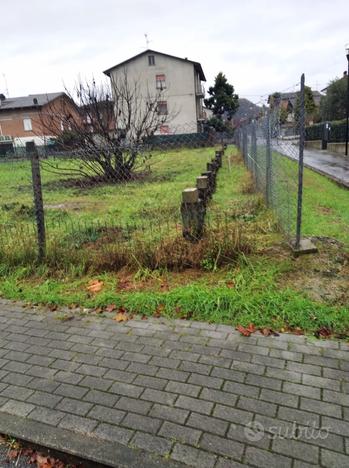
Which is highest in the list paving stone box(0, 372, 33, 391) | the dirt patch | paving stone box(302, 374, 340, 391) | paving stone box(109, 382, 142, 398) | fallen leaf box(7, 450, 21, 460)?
the dirt patch

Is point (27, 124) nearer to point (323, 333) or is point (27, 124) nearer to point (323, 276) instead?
point (323, 276)

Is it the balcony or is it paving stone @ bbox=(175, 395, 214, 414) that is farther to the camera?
the balcony

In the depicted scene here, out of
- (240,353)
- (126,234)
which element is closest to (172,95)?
(126,234)

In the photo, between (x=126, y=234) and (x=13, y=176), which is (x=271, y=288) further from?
(x=13, y=176)

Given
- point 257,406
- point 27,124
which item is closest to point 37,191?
point 257,406

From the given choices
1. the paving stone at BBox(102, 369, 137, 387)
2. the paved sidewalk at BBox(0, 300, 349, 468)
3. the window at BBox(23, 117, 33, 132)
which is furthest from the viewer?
the window at BBox(23, 117, 33, 132)

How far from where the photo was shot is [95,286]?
4.42 metres

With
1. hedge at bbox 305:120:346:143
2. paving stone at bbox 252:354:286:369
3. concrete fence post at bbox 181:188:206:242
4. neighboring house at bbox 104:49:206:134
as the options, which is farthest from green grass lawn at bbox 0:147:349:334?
neighboring house at bbox 104:49:206:134

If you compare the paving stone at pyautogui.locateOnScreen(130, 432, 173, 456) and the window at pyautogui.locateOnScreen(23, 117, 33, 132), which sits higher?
the window at pyautogui.locateOnScreen(23, 117, 33, 132)

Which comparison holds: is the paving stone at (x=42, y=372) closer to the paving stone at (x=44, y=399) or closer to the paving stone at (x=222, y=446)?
the paving stone at (x=44, y=399)

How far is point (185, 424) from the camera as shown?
90.7 inches

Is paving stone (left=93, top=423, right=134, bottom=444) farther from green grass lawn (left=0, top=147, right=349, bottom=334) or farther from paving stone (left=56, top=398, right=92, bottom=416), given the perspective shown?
green grass lawn (left=0, top=147, right=349, bottom=334)

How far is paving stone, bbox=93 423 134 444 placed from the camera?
7.34 ft

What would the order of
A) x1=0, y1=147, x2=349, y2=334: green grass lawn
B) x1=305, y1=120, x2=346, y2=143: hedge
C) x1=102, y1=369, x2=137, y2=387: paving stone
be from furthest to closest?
x1=305, y1=120, x2=346, y2=143: hedge
x1=0, y1=147, x2=349, y2=334: green grass lawn
x1=102, y1=369, x2=137, y2=387: paving stone
